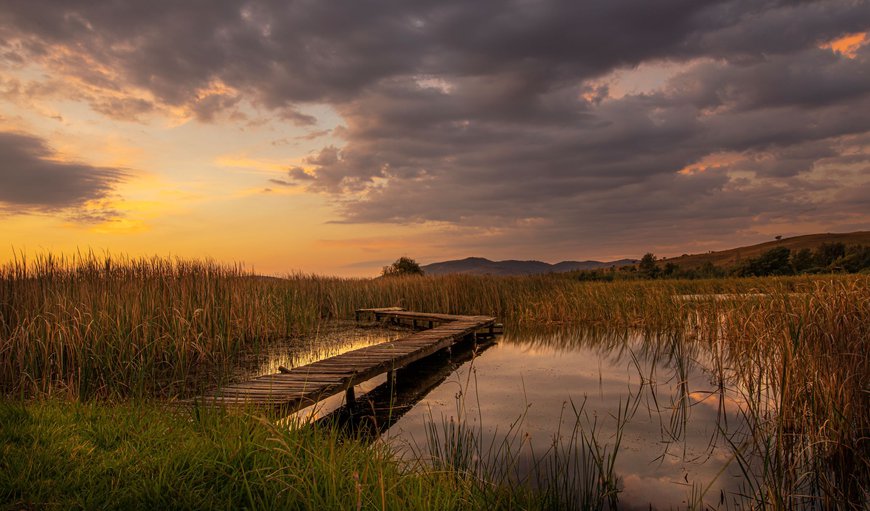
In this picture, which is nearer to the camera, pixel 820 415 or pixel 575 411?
pixel 575 411

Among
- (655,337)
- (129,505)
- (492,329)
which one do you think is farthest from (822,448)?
(492,329)

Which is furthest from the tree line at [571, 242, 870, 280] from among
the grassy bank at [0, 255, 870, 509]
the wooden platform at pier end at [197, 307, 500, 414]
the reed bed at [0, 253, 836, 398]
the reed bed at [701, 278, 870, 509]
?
the reed bed at [701, 278, 870, 509]

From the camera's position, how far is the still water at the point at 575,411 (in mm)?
4594

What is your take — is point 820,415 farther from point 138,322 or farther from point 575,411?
point 138,322

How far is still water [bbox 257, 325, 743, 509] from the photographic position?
4.59 meters

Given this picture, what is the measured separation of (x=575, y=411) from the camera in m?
3.48

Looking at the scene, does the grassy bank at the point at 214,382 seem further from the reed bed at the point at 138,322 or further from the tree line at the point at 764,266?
the tree line at the point at 764,266

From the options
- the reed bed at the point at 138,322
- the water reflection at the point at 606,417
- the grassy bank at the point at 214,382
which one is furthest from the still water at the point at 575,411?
the reed bed at the point at 138,322

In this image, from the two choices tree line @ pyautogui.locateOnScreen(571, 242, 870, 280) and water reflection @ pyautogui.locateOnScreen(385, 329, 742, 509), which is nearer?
water reflection @ pyautogui.locateOnScreen(385, 329, 742, 509)

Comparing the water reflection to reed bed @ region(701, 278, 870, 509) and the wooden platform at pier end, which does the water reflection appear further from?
the wooden platform at pier end

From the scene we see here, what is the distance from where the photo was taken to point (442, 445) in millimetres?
5285

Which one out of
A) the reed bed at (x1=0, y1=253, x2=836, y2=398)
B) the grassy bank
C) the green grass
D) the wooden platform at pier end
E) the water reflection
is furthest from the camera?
the reed bed at (x1=0, y1=253, x2=836, y2=398)

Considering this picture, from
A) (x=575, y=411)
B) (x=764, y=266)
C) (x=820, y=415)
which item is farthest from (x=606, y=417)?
(x=764, y=266)

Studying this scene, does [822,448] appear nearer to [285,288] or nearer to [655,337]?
[655,337]
